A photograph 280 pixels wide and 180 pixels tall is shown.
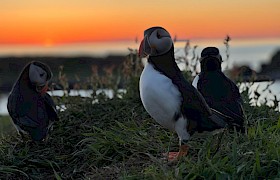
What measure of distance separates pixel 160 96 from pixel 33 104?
1.52 meters

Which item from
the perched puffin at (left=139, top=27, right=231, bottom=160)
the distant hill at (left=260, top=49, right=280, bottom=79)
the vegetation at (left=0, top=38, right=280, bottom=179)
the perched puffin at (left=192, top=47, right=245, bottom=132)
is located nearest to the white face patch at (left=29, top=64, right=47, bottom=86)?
the vegetation at (left=0, top=38, right=280, bottom=179)

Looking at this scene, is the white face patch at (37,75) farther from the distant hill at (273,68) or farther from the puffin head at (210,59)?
the distant hill at (273,68)

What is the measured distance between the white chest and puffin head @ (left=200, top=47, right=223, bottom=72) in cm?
84

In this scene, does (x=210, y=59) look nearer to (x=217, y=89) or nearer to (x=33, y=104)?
(x=217, y=89)

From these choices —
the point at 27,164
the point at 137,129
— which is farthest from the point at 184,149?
the point at 27,164

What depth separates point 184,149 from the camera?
4.14 metres

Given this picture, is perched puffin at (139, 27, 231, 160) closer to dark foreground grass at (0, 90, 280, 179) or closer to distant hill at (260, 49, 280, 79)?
dark foreground grass at (0, 90, 280, 179)

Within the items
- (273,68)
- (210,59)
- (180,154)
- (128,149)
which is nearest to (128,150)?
(128,149)

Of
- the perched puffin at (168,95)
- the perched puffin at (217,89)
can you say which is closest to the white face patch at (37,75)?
the perched puffin at (168,95)

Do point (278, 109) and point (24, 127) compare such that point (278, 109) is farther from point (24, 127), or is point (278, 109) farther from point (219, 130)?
point (24, 127)

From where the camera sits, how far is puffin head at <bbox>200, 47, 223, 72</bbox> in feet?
15.4

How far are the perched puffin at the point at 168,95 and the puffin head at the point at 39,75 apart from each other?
51.7 inches

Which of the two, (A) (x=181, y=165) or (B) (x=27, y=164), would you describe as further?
(B) (x=27, y=164)

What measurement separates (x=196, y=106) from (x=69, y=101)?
2.68 metres
